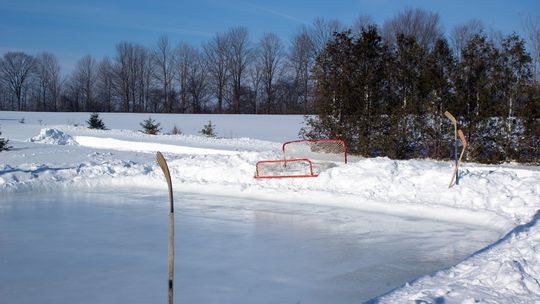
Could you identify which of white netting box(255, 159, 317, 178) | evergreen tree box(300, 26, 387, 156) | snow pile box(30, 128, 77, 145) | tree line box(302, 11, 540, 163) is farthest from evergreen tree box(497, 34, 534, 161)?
snow pile box(30, 128, 77, 145)

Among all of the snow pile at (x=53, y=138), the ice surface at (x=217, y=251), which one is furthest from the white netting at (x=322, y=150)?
the snow pile at (x=53, y=138)

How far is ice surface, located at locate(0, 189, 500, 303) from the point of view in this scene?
5.19m

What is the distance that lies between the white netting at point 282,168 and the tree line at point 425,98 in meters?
4.51

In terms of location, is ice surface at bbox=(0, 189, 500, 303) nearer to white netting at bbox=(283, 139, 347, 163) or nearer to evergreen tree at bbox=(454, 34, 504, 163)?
white netting at bbox=(283, 139, 347, 163)

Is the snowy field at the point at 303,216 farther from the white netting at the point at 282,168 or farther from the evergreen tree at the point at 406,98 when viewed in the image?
the evergreen tree at the point at 406,98

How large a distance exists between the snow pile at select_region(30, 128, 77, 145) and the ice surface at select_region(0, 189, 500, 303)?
12.6 metres

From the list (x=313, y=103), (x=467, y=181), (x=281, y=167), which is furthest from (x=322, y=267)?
(x=313, y=103)

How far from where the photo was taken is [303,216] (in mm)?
9320

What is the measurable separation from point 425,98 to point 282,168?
6034 mm

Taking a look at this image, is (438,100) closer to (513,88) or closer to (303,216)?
(513,88)

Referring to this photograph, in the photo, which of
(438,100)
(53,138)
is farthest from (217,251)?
(53,138)

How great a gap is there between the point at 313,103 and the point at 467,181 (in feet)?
28.1

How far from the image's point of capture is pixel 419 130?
52.6 feet

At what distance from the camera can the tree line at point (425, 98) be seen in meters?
14.9
